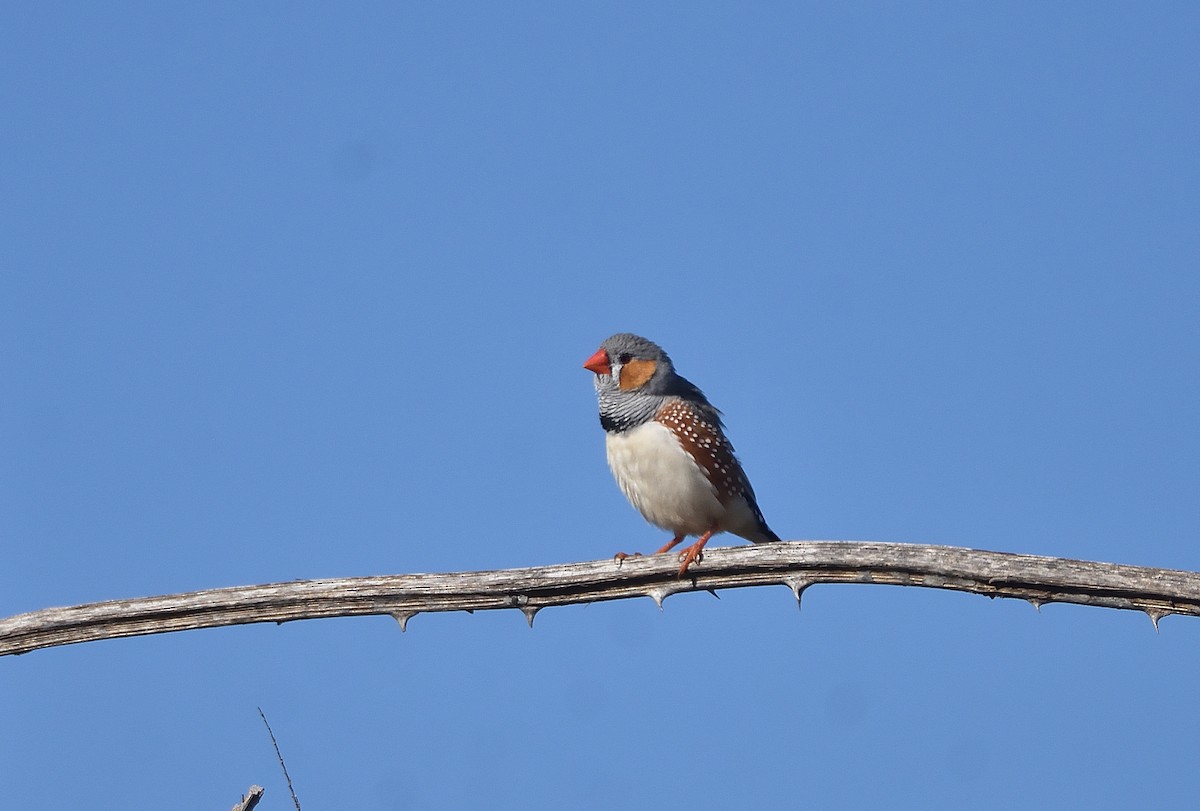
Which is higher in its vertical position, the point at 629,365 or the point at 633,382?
the point at 629,365

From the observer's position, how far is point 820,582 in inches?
245

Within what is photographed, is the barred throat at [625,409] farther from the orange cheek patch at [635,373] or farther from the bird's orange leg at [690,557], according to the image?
the bird's orange leg at [690,557]

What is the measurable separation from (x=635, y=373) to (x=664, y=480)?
0.96 m

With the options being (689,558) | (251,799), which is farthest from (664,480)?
(251,799)

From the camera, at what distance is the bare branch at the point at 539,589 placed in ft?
19.3

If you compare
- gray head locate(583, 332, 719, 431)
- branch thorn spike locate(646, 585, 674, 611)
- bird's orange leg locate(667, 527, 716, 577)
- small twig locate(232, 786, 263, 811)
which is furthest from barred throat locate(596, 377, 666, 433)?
small twig locate(232, 786, 263, 811)

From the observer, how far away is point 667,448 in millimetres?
8641

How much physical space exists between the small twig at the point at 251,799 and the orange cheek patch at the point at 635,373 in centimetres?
536

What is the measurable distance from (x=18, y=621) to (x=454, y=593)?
2.26 m

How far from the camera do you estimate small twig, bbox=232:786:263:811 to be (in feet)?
13.4

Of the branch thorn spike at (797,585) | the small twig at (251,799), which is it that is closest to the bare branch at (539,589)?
the branch thorn spike at (797,585)

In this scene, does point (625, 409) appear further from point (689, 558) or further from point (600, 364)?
point (689, 558)

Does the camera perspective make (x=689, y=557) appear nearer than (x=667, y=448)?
Yes

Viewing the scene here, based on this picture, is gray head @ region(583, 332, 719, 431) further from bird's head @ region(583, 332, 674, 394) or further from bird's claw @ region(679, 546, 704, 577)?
bird's claw @ region(679, 546, 704, 577)
